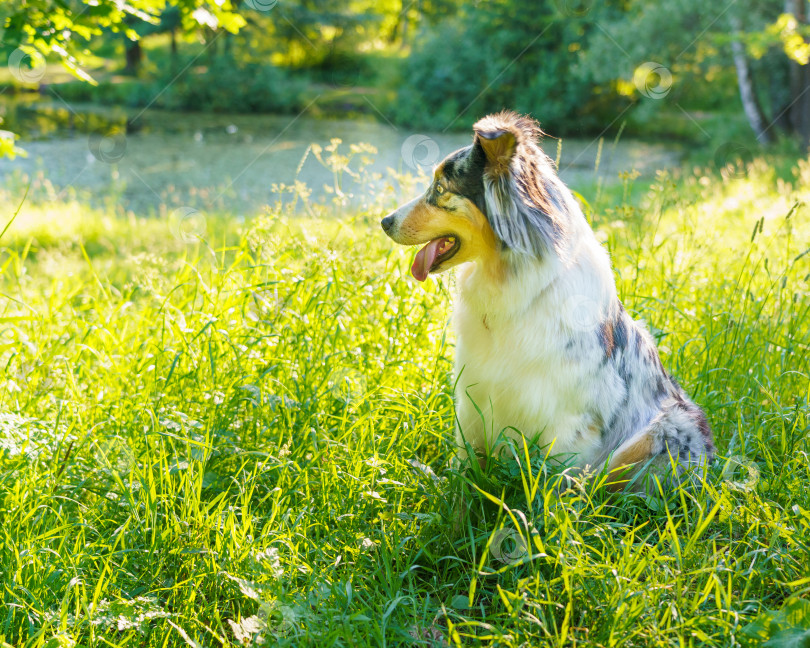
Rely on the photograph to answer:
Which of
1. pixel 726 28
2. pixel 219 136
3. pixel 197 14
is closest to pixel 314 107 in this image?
pixel 219 136

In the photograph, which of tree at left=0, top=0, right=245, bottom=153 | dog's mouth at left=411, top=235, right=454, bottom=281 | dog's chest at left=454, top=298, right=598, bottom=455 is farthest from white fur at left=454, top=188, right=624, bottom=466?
tree at left=0, top=0, right=245, bottom=153

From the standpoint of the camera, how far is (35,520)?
247 centimetres

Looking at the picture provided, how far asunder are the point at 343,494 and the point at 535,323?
1038 mm

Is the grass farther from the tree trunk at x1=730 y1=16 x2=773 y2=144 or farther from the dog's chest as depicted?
the tree trunk at x1=730 y1=16 x2=773 y2=144

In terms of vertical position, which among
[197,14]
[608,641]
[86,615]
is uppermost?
[197,14]

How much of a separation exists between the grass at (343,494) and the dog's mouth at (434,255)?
60cm

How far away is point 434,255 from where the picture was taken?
105 inches

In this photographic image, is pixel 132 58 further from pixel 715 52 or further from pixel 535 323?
pixel 535 323

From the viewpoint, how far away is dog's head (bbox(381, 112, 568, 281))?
240 centimetres

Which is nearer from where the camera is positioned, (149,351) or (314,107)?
(149,351)

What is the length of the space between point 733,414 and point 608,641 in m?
1.68

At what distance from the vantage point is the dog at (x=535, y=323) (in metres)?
2.43

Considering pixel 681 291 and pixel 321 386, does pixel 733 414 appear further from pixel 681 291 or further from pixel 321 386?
pixel 321 386

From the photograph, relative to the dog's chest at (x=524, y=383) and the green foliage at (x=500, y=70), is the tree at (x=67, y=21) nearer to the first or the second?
the dog's chest at (x=524, y=383)
